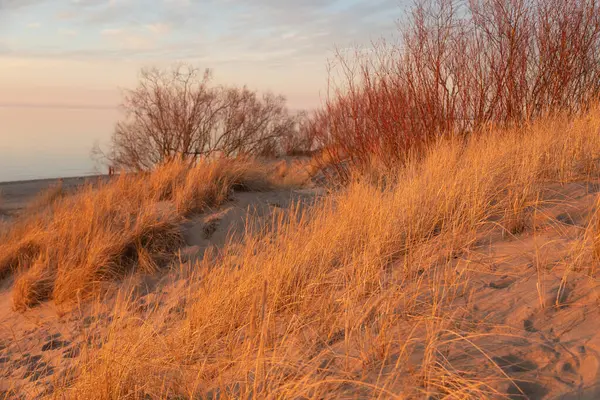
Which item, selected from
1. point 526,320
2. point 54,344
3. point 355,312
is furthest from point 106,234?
point 526,320

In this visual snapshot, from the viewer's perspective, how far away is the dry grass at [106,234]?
15.6 ft

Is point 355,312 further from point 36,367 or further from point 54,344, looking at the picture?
point 54,344

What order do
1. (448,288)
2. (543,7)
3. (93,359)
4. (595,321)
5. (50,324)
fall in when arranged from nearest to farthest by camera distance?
(595,321), (93,359), (448,288), (50,324), (543,7)

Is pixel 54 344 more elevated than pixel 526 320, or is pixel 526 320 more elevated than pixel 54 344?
pixel 526 320

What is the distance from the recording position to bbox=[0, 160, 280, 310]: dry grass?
4.75 meters

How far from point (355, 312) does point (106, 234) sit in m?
3.68

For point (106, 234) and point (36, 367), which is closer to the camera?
point (36, 367)

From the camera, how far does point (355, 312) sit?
2.34 metres

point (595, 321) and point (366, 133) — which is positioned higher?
point (366, 133)

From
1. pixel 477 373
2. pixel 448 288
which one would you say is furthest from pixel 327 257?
pixel 477 373

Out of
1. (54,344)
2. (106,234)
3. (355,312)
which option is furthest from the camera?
(106,234)

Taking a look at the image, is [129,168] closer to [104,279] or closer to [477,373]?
[104,279]

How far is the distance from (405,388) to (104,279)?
3909 mm

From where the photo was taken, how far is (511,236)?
3.15 m
